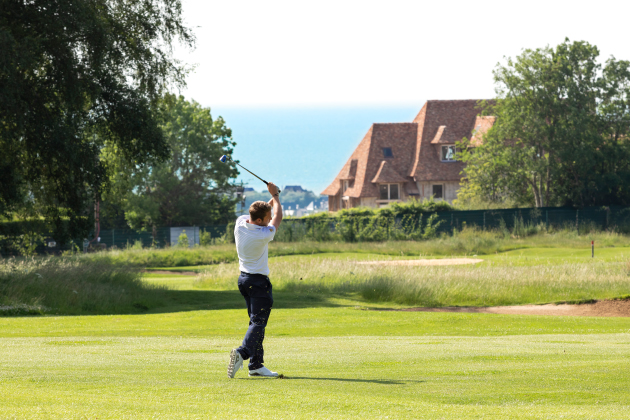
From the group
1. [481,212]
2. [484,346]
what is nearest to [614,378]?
[484,346]

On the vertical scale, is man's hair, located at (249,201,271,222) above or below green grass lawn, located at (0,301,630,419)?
above

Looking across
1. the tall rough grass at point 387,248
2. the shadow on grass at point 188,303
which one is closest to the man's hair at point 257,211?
the shadow on grass at point 188,303

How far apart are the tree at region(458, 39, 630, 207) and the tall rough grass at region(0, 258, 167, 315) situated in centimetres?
3662

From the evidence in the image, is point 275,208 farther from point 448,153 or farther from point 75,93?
point 448,153

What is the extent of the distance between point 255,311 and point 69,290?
1583 cm

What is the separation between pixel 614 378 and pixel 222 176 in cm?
5934

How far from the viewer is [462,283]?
24.6 meters

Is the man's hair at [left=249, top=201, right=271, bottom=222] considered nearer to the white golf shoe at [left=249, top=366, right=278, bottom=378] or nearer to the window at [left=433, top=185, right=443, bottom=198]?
the white golf shoe at [left=249, top=366, right=278, bottom=378]

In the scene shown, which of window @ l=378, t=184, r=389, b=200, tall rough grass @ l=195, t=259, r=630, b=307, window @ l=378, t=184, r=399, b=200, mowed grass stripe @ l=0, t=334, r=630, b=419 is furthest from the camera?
window @ l=378, t=184, r=389, b=200

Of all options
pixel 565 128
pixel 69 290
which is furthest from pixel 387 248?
pixel 69 290

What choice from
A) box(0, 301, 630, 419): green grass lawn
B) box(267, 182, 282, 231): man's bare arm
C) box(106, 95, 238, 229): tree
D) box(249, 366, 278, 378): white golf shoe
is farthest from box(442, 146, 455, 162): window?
box(249, 366, 278, 378): white golf shoe

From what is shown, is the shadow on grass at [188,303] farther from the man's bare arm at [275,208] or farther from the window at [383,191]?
the window at [383,191]

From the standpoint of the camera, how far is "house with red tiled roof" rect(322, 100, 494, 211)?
6638cm

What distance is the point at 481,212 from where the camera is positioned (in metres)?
50.9
